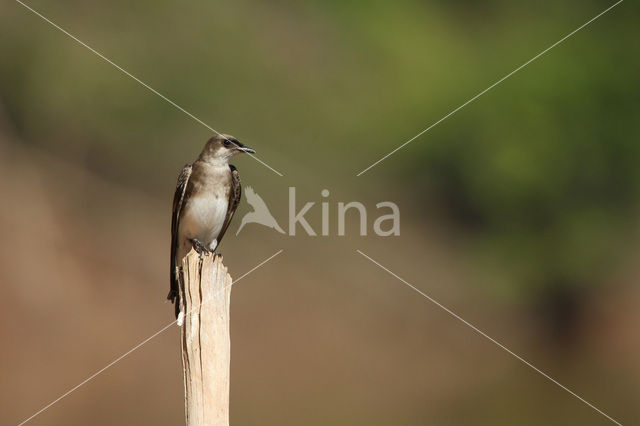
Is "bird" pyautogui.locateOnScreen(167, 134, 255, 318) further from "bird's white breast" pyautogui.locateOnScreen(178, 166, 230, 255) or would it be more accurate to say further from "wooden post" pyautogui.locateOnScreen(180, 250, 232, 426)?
"wooden post" pyautogui.locateOnScreen(180, 250, 232, 426)

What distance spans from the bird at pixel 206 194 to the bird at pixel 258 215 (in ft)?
22.7

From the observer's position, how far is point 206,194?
25.4ft

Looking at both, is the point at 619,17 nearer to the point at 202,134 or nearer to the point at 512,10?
the point at 512,10

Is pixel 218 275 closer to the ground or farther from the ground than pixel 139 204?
closer to the ground

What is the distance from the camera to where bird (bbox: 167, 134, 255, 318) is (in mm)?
7742

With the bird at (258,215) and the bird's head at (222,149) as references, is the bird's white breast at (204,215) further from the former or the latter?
the bird at (258,215)

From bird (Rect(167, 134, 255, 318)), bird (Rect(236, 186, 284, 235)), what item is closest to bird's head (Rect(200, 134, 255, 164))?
bird (Rect(167, 134, 255, 318))

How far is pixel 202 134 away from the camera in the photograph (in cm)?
1678

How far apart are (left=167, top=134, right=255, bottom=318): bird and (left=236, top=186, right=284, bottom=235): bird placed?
6916mm

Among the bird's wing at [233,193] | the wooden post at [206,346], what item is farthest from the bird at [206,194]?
the wooden post at [206,346]

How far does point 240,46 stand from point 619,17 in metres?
7.89

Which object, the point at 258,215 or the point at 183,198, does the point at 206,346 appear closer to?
the point at 183,198

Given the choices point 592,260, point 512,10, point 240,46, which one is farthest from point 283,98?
point 592,260

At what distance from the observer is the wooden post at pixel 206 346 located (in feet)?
16.6
